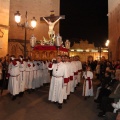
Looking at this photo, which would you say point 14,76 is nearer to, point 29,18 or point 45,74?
point 45,74

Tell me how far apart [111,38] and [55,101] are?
1665cm

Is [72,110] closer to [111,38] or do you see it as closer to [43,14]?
[111,38]

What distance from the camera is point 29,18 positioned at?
86.3 ft

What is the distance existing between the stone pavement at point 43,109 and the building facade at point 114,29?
12.4m

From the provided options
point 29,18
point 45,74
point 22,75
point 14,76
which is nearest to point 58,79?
point 14,76

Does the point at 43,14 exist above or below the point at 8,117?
above

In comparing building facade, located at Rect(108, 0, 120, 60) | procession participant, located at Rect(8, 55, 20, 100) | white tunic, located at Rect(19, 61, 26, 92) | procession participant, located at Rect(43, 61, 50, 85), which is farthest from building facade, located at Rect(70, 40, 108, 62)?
procession participant, located at Rect(8, 55, 20, 100)

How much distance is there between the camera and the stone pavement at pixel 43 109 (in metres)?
7.08

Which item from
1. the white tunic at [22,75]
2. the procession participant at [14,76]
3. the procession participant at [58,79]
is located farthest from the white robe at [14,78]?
the procession participant at [58,79]

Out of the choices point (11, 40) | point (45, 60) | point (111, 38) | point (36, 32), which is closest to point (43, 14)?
point (36, 32)

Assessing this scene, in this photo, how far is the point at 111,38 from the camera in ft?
78.4

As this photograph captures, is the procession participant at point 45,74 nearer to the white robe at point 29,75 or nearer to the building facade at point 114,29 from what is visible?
the white robe at point 29,75

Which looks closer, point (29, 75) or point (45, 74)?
point (29, 75)

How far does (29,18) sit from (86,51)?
989 inches
